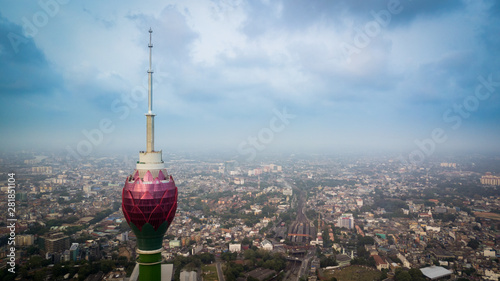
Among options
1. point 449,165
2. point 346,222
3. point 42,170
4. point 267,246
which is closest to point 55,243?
point 267,246

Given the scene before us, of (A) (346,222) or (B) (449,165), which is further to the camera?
(B) (449,165)

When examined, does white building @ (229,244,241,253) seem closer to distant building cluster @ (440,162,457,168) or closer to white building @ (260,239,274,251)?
white building @ (260,239,274,251)

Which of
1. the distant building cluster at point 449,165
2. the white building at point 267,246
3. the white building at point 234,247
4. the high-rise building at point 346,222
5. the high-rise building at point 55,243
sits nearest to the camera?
the high-rise building at point 55,243

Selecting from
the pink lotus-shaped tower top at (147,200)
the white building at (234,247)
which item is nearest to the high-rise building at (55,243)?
the white building at (234,247)

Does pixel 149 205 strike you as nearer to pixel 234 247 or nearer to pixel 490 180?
pixel 234 247

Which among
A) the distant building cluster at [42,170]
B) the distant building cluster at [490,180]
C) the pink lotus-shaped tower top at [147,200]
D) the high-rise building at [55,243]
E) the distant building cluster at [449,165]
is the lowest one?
the high-rise building at [55,243]

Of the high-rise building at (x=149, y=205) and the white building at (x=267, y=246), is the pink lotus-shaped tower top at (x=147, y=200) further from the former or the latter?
the white building at (x=267, y=246)

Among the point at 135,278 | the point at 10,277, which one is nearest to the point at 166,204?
the point at 135,278

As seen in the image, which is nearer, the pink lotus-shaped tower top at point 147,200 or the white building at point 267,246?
the pink lotus-shaped tower top at point 147,200
